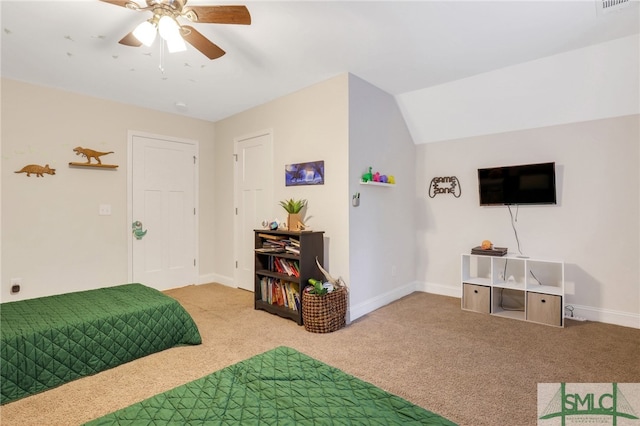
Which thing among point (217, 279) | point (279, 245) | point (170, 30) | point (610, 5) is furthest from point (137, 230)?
point (610, 5)

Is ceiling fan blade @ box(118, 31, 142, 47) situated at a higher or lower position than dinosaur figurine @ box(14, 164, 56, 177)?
higher

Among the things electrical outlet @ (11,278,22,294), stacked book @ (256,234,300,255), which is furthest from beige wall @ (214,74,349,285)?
electrical outlet @ (11,278,22,294)

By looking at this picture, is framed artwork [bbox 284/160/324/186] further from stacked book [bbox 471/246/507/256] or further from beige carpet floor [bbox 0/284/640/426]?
stacked book [bbox 471/246/507/256]

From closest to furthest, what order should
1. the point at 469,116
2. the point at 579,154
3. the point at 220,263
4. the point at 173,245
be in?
the point at 579,154
the point at 469,116
the point at 173,245
the point at 220,263

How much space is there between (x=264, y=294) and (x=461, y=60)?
308 cm

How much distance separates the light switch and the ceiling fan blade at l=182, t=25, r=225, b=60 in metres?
A: 2.59

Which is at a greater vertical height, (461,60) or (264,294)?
(461,60)

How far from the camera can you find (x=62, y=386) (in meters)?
2.05

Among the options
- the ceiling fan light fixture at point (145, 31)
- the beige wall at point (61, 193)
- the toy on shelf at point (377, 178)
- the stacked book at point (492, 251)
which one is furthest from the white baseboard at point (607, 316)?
the beige wall at point (61, 193)

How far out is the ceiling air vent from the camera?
2137 mm

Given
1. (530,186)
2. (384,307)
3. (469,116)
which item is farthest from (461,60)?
(384,307)

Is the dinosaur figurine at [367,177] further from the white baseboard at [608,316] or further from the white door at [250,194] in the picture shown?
the white baseboard at [608,316]

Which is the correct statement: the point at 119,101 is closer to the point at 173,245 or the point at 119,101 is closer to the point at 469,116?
the point at 173,245

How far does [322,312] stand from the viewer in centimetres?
289
